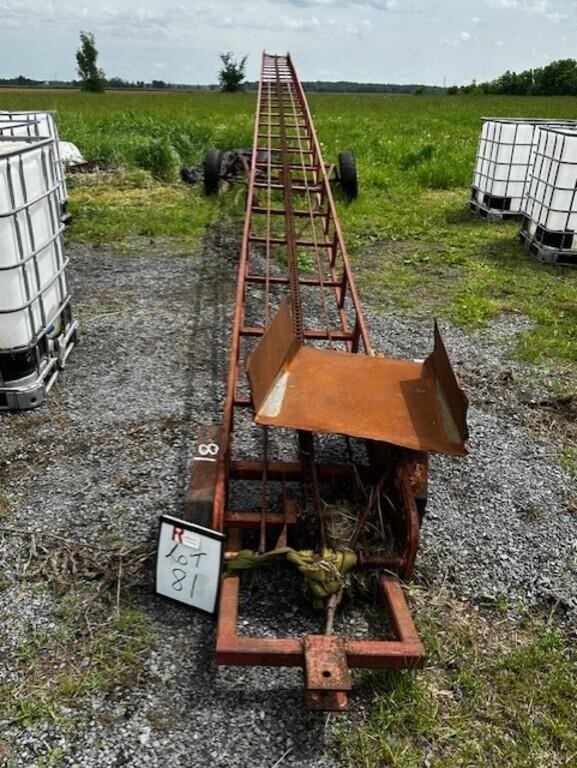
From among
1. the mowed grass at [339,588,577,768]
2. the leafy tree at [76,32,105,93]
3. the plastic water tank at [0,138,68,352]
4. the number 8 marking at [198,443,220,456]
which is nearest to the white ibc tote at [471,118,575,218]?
the plastic water tank at [0,138,68,352]

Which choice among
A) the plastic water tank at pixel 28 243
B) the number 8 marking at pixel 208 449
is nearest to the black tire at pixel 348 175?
the plastic water tank at pixel 28 243

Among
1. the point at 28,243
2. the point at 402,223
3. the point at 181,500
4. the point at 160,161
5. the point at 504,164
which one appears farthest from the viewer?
the point at 160,161

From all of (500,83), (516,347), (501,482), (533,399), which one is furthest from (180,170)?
(500,83)

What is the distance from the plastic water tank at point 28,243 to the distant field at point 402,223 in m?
3.14

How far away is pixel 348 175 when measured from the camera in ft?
33.3

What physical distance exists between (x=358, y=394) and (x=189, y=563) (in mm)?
997

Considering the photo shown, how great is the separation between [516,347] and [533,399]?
1.01m

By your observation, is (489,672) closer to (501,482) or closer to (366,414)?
(366,414)

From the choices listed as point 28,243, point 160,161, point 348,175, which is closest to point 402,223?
point 348,175

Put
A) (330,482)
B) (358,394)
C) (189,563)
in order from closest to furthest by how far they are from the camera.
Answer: (189,563) < (358,394) < (330,482)

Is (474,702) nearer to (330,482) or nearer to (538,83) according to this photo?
(330,482)

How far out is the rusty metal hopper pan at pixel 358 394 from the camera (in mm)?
2645

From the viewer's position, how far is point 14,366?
13.6 ft

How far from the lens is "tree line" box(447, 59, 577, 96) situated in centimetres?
7256
